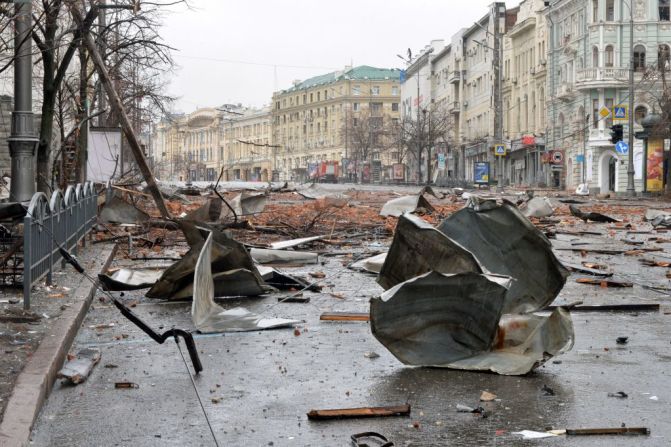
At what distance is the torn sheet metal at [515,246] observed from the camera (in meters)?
8.41

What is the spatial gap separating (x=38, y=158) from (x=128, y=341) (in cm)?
1193

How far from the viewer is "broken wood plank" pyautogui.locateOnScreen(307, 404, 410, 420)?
5.31 m

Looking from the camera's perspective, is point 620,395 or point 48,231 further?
point 48,231

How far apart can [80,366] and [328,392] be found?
68.0 inches

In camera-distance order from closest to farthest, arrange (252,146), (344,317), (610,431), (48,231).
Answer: (610,431) < (344,317) < (48,231) < (252,146)

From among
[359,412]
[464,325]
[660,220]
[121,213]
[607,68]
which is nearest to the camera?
[359,412]

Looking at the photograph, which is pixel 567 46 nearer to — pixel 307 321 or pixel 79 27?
pixel 79 27

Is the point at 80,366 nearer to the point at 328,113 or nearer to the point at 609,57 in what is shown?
the point at 609,57

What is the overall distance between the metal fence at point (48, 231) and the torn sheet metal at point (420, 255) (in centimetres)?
261

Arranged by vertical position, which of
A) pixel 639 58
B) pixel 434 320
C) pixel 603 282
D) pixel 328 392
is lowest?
pixel 328 392

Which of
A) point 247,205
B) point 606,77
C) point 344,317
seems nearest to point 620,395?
point 344,317

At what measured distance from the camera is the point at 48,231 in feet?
32.2

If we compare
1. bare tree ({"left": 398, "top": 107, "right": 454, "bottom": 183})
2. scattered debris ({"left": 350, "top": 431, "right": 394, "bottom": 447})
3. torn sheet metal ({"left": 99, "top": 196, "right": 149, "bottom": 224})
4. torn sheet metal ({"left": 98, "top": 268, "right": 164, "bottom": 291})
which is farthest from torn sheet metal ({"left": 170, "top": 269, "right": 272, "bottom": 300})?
bare tree ({"left": 398, "top": 107, "right": 454, "bottom": 183})

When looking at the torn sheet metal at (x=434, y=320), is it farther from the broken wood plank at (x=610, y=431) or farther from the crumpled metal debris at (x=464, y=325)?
the broken wood plank at (x=610, y=431)
